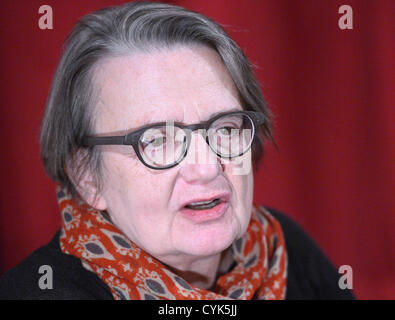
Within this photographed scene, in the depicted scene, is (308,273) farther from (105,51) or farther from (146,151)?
(105,51)

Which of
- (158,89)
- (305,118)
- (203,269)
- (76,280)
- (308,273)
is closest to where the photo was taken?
(158,89)

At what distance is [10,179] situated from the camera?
64.0 inches

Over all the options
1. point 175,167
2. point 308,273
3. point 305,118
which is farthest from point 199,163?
point 305,118

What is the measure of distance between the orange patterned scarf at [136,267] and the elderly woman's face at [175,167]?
5cm

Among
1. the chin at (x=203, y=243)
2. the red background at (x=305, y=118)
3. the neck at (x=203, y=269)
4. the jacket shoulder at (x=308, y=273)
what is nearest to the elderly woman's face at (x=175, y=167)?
the chin at (x=203, y=243)

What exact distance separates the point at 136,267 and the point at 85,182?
0.26 metres

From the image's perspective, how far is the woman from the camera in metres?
1.00

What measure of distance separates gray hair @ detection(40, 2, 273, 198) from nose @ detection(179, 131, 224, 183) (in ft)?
0.66

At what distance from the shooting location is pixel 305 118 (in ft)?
6.13

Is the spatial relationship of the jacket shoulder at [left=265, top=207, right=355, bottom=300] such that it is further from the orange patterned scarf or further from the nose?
the nose

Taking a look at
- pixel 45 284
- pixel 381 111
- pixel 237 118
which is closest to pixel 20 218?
pixel 45 284

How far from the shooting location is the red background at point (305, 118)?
5.14 ft

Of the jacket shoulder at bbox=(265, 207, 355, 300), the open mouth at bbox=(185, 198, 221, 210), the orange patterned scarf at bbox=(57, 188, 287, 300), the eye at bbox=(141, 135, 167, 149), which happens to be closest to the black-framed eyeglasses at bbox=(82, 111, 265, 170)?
the eye at bbox=(141, 135, 167, 149)

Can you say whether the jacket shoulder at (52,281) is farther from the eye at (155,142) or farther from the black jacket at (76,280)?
the eye at (155,142)
